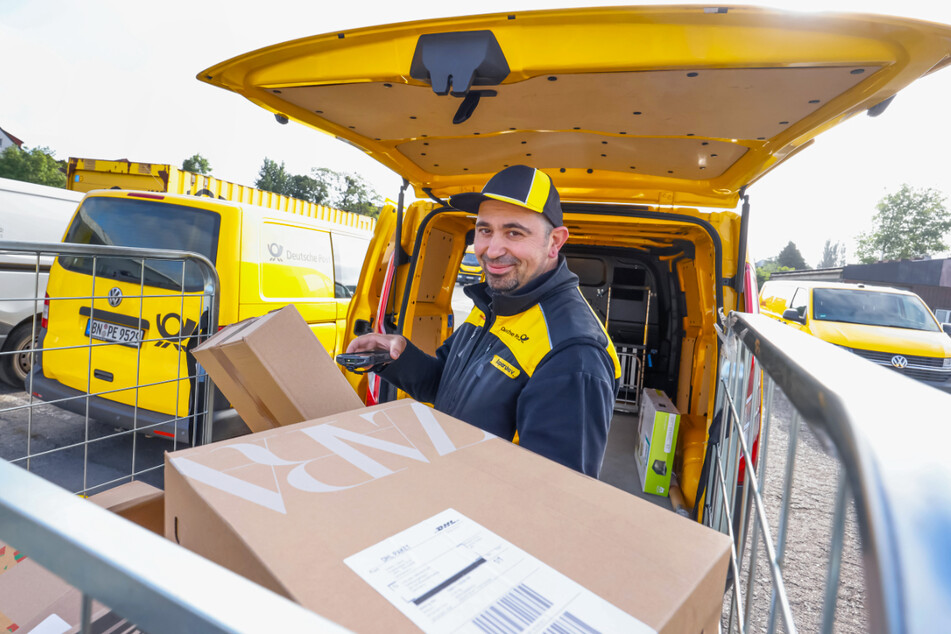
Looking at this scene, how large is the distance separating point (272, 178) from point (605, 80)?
194 ft

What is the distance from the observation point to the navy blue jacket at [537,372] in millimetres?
1453

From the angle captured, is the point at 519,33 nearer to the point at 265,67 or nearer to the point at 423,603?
the point at 265,67

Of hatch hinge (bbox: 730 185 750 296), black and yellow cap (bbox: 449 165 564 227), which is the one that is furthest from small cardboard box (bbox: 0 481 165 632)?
hatch hinge (bbox: 730 185 750 296)

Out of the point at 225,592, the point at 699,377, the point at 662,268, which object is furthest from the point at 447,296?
the point at 225,592

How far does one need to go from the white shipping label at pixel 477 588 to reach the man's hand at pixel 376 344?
1383 mm

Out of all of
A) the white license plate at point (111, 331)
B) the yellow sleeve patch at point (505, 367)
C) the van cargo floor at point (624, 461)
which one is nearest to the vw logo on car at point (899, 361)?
the van cargo floor at point (624, 461)

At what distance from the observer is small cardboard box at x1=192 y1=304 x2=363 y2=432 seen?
1.32m

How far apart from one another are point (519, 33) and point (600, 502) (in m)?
1.09

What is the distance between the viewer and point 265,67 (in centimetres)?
156

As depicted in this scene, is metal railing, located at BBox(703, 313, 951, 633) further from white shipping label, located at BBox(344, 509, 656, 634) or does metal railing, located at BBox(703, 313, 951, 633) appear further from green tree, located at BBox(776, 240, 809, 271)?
green tree, located at BBox(776, 240, 809, 271)

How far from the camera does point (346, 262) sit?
5.32 meters

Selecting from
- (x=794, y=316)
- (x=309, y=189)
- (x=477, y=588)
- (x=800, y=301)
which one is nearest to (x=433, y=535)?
(x=477, y=588)

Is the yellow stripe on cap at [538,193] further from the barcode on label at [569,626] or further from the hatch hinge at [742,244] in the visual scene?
the barcode on label at [569,626]

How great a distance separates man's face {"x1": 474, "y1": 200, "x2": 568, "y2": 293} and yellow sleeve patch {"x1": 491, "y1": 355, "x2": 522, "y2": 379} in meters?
0.32
